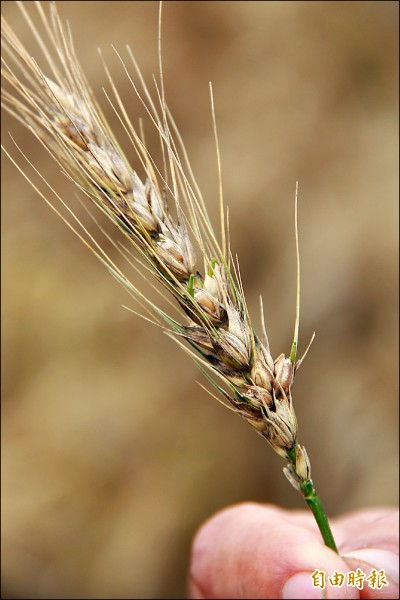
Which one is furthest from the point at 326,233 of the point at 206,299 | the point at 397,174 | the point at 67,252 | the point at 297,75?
the point at 206,299

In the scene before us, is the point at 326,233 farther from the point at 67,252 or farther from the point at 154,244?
the point at 154,244

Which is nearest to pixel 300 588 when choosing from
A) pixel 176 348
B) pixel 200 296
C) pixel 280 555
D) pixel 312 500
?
pixel 280 555

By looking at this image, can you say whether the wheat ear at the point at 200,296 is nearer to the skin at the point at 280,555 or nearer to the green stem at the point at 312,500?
the green stem at the point at 312,500

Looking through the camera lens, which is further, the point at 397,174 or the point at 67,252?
the point at 397,174

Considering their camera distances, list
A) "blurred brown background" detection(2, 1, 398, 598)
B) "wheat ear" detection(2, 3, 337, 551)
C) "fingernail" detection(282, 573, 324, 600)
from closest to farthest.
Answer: "wheat ear" detection(2, 3, 337, 551), "fingernail" detection(282, 573, 324, 600), "blurred brown background" detection(2, 1, 398, 598)

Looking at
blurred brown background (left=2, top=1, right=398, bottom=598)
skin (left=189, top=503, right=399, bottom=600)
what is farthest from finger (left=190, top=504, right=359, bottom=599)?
blurred brown background (left=2, top=1, right=398, bottom=598)

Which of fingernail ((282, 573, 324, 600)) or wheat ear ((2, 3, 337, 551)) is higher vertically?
wheat ear ((2, 3, 337, 551))

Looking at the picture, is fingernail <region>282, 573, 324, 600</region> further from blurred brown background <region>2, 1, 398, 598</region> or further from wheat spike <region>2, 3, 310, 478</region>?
blurred brown background <region>2, 1, 398, 598</region>

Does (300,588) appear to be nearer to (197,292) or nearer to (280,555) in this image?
(280,555)
